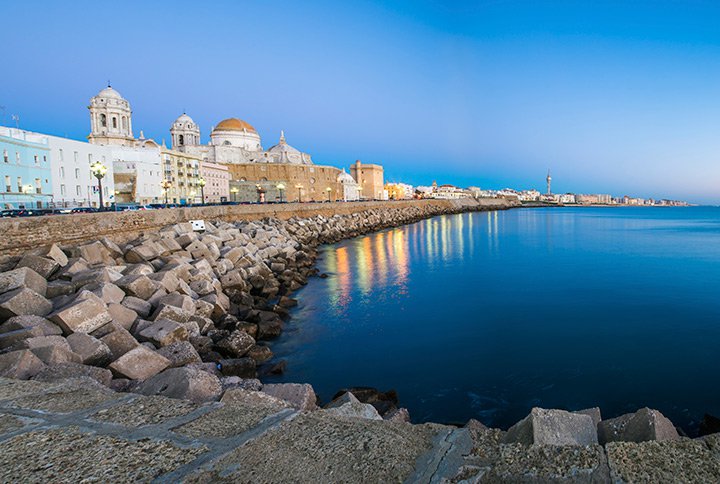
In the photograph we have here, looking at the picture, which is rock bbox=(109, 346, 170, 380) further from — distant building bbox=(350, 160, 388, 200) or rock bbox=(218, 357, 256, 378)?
distant building bbox=(350, 160, 388, 200)

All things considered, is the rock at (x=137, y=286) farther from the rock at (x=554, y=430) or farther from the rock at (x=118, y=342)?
the rock at (x=554, y=430)

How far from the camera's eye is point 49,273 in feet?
25.3

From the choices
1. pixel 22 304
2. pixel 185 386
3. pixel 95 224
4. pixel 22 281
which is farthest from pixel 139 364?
pixel 95 224

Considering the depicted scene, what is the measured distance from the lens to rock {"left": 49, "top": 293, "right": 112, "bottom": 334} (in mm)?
5516

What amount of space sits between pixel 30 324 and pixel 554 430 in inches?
233

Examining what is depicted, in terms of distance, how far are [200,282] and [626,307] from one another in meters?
10.6

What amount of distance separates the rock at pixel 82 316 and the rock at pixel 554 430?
17.3 ft

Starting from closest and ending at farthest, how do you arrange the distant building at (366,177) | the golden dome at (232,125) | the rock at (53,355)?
1. the rock at (53,355)
2. the golden dome at (232,125)
3. the distant building at (366,177)

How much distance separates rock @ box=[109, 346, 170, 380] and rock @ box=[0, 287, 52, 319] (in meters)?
2.20

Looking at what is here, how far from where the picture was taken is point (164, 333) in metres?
6.05

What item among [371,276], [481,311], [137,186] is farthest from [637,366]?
[137,186]

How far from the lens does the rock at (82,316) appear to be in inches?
217

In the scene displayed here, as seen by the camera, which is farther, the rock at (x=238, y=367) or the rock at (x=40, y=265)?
the rock at (x=40, y=265)

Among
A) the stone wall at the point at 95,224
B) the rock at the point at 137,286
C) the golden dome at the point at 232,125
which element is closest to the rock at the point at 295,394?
the rock at the point at 137,286
